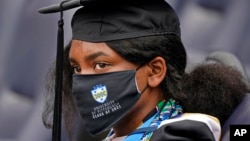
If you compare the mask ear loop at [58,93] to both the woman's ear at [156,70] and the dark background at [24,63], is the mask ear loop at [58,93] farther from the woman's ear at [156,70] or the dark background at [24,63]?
the dark background at [24,63]

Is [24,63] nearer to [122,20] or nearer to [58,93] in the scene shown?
[58,93]

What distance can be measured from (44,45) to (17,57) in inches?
5.7

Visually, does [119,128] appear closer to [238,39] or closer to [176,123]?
[176,123]

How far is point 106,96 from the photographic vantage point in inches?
60.4

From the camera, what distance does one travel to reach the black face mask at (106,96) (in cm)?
153

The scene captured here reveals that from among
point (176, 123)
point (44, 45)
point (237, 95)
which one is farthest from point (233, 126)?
point (44, 45)

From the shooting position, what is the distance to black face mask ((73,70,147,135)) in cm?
153

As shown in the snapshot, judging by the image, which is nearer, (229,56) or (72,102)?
(72,102)

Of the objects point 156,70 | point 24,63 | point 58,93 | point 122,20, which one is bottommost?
point 24,63

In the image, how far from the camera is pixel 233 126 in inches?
60.8

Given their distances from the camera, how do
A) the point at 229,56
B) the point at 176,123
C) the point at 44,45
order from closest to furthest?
the point at 176,123, the point at 229,56, the point at 44,45

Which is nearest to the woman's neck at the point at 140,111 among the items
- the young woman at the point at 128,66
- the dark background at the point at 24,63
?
the young woman at the point at 128,66

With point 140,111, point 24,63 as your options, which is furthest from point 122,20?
point 24,63

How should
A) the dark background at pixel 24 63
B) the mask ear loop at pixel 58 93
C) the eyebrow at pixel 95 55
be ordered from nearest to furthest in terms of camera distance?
the eyebrow at pixel 95 55 < the mask ear loop at pixel 58 93 < the dark background at pixel 24 63
